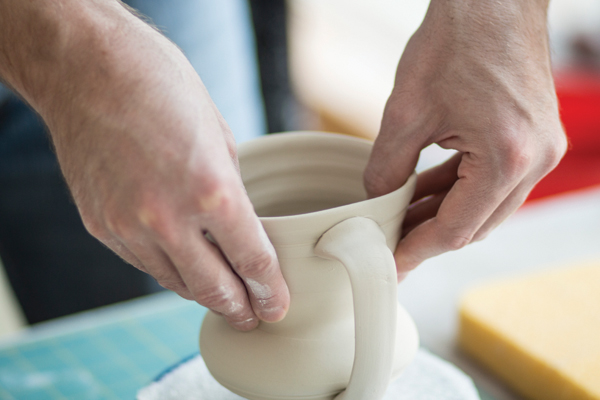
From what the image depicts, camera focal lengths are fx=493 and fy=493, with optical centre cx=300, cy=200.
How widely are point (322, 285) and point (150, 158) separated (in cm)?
19

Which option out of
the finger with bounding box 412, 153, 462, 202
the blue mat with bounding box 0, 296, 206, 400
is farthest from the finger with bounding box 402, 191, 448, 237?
the blue mat with bounding box 0, 296, 206, 400

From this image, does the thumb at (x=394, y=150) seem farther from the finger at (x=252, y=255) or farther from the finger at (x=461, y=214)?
the finger at (x=252, y=255)

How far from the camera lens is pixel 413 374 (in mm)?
552

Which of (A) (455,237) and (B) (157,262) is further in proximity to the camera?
(A) (455,237)

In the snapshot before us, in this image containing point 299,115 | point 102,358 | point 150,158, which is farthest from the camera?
point 299,115

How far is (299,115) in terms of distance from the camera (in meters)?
1.84

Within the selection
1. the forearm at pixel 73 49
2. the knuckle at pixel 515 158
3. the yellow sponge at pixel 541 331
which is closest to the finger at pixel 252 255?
the forearm at pixel 73 49

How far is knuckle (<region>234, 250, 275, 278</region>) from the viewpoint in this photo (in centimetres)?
36

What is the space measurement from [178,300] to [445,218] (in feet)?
1.87

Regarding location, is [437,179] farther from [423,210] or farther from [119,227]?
[119,227]

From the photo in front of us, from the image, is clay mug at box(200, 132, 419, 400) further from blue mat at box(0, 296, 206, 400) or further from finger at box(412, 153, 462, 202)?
blue mat at box(0, 296, 206, 400)

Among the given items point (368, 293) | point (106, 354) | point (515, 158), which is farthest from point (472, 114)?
point (106, 354)

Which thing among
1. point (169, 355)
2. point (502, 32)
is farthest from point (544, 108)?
point (169, 355)

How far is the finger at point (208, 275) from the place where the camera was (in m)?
0.34
